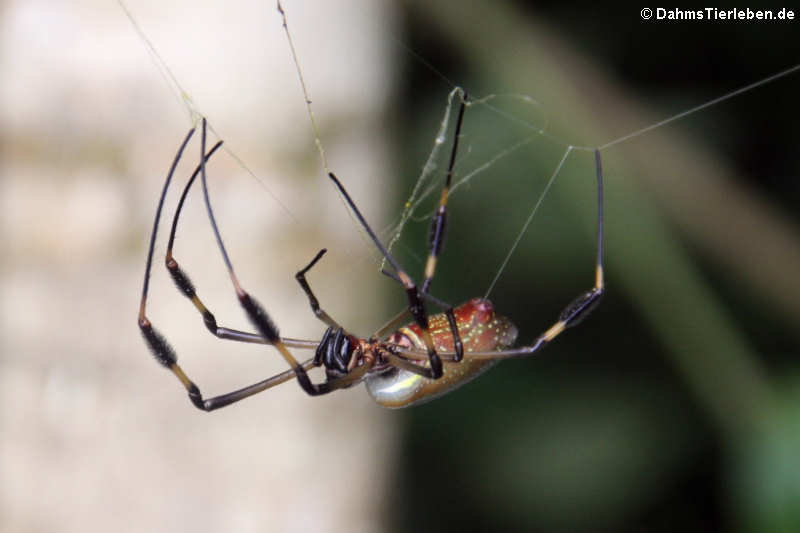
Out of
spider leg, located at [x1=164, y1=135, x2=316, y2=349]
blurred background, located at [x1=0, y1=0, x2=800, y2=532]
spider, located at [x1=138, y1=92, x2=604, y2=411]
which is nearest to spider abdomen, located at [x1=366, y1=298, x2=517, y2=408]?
spider, located at [x1=138, y1=92, x2=604, y2=411]

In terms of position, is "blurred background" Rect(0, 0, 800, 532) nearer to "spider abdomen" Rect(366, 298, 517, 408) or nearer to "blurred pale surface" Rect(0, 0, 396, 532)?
"blurred pale surface" Rect(0, 0, 396, 532)

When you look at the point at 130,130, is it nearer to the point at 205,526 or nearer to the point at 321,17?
the point at 321,17

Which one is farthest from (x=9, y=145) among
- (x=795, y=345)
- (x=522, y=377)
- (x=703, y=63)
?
(x=795, y=345)

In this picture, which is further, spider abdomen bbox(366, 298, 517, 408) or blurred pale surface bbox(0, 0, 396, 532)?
blurred pale surface bbox(0, 0, 396, 532)

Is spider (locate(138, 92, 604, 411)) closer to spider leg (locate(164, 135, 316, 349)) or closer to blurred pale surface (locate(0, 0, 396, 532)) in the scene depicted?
spider leg (locate(164, 135, 316, 349))

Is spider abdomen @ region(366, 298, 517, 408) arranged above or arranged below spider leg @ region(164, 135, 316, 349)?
below

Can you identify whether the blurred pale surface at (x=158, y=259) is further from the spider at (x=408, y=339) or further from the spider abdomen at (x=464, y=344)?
the spider abdomen at (x=464, y=344)

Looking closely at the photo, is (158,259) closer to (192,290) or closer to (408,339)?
(192,290)
